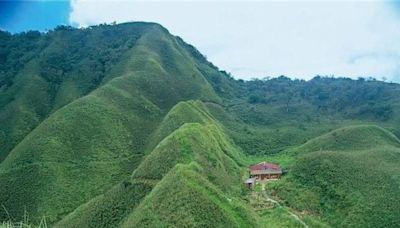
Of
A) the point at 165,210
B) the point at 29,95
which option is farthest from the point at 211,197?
the point at 29,95

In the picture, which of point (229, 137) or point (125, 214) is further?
point (229, 137)

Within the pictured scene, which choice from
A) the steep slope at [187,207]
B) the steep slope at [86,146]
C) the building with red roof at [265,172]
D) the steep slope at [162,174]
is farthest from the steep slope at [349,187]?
the steep slope at [86,146]

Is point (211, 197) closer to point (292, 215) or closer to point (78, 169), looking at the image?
point (292, 215)

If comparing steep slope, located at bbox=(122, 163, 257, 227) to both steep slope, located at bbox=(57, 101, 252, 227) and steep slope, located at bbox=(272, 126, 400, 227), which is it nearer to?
steep slope, located at bbox=(57, 101, 252, 227)

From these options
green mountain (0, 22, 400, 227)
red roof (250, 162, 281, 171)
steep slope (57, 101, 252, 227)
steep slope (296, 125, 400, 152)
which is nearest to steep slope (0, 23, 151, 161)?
green mountain (0, 22, 400, 227)

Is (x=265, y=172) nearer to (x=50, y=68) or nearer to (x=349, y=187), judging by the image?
(x=349, y=187)

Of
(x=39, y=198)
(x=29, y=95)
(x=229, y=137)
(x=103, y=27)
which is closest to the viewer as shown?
(x=39, y=198)

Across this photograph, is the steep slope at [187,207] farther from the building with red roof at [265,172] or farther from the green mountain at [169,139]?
the building with red roof at [265,172]
